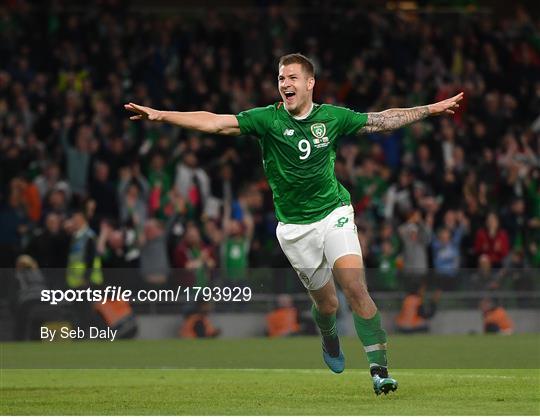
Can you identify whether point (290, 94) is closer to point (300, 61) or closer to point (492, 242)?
point (300, 61)

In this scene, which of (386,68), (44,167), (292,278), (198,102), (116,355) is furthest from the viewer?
(386,68)

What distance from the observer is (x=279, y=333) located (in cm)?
2084

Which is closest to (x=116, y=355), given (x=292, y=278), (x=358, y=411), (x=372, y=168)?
(x=292, y=278)

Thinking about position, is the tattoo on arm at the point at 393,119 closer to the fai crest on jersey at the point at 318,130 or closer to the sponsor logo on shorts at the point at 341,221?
the fai crest on jersey at the point at 318,130

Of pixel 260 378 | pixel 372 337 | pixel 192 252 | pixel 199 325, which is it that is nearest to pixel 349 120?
pixel 372 337

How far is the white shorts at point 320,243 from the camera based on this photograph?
1200 cm

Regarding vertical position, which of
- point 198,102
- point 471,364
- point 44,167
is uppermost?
point 198,102

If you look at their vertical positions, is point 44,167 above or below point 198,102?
below

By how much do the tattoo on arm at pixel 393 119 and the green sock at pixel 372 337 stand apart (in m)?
1.59

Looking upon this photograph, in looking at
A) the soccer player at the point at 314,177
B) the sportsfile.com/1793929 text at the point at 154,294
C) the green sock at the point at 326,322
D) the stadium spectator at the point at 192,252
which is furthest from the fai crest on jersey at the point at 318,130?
the stadium spectator at the point at 192,252

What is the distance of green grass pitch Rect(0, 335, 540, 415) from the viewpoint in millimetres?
11352

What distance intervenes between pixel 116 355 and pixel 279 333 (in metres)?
4.19

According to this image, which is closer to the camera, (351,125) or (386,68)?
(351,125)

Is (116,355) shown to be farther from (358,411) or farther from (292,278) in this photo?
(358,411)
